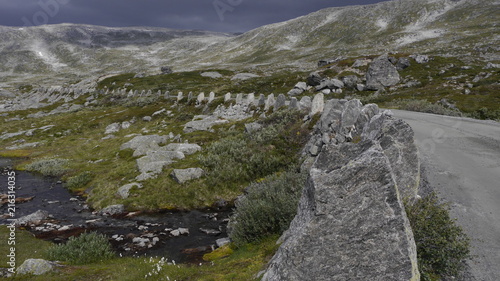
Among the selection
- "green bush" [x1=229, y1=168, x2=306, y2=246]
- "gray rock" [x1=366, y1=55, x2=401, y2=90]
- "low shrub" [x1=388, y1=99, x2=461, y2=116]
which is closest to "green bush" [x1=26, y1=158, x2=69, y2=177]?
"green bush" [x1=229, y1=168, x2=306, y2=246]

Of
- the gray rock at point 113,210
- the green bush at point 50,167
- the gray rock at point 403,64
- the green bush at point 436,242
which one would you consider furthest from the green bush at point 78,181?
the gray rock at point 403,64

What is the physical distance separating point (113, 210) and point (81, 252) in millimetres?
7420

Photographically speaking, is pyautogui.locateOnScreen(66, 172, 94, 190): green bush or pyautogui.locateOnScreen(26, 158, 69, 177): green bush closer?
pyautogui.locateOnScreen(66, 172, 94, 190): green bush

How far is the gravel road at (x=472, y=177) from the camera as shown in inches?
303

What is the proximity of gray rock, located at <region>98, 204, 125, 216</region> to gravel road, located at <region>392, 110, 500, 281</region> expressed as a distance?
64.0 feet

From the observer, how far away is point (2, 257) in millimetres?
13367

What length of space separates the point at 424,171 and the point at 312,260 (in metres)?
9.72

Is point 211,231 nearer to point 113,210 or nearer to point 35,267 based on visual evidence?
point 113,210

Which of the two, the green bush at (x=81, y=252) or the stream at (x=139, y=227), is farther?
the stream at (x=139, y=227)

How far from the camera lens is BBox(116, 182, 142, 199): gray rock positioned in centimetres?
2225

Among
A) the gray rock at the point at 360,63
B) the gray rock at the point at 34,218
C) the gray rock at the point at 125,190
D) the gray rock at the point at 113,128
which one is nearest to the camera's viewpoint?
the gray rock at the point at 34,218

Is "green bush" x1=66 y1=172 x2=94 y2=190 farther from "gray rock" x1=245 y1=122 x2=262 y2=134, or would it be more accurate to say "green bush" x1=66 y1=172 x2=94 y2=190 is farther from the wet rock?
"gray rock" x1=245 y1=122 x2=262 y2=134

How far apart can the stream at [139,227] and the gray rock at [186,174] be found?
11.1 ft

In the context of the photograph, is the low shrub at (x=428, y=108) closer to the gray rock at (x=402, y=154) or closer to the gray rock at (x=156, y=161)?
the gray rock at (x=402, y=154)
